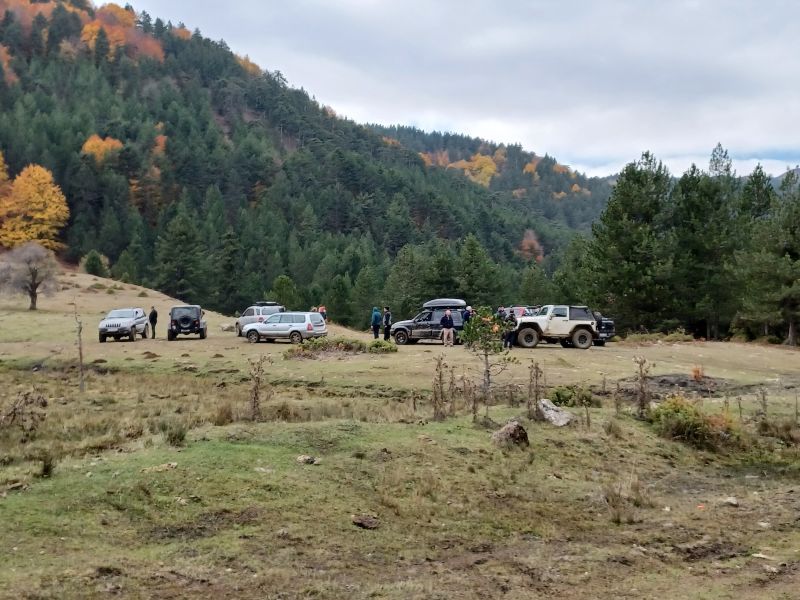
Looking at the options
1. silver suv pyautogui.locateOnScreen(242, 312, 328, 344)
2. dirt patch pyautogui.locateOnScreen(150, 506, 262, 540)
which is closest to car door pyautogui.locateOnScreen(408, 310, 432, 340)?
silver suv pyautogui.locateOnScreen(242, 312, 328, 344)

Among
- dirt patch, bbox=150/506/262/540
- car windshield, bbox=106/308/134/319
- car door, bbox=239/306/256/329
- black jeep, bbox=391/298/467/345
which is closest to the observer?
dirt patch, bbox=150/506/262/540

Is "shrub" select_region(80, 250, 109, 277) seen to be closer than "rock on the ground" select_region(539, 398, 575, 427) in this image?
No

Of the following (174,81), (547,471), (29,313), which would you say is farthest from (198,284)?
(174,81)

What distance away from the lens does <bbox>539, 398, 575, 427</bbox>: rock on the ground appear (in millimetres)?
12094

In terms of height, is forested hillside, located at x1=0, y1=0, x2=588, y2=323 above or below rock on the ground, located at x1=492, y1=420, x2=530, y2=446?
above

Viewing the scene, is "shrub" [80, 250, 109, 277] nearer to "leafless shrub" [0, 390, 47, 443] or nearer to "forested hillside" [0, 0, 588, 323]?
"forested hillside" [0, 0, 588, 323]

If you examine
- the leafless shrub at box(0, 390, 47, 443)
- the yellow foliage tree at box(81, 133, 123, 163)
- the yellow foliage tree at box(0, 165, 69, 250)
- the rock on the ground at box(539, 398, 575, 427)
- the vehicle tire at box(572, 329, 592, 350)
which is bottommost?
the leafless shrub at box(0, 390, 47, 443)

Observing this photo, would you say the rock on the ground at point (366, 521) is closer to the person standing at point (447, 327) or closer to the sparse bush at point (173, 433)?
the sparse bush at point (173, 433)

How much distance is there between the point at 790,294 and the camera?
3406cm

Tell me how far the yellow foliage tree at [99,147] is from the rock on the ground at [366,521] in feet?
411

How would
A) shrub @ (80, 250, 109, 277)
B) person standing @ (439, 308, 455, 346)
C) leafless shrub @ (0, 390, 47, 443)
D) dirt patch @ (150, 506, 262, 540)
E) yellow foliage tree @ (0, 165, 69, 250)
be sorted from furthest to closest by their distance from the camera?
1. yellow foliage tree @ (0, 165, 69, 250)
2. shrub @ (80, 250, 109, 277)
3. person standing @ (439, 308, 455, 346)
4. leafless shrub @ (0, 390, 47, 443)
5. dirt patch @ (150, 506, 262, 540)

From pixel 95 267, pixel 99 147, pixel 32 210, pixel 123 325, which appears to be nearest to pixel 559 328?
pixel 123 325

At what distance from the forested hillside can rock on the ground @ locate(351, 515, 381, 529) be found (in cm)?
5674

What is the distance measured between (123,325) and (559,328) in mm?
21101
